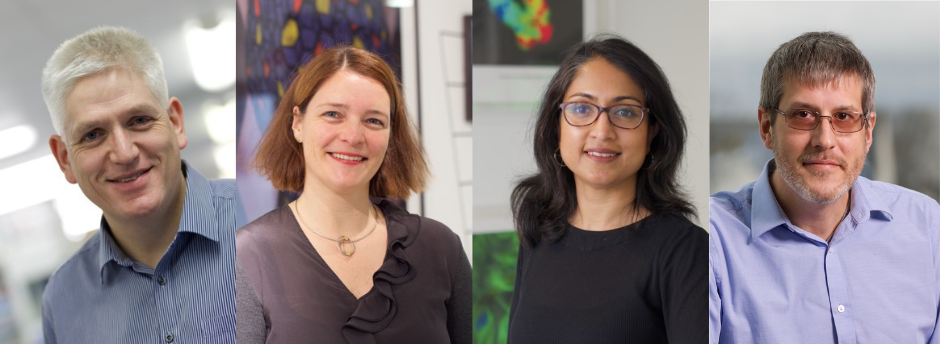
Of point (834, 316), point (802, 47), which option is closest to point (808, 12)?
point (802, 47)

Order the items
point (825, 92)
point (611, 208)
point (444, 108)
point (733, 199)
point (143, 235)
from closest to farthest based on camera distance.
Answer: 1. point (143, 235)
2. point (444, 108)
3. point (611, 208)
4. point (825, 92)
5. point (733, 199)

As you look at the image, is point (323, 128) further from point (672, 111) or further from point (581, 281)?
point (672, 111)

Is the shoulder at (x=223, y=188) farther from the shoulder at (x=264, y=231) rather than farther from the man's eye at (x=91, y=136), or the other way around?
the man's eye at (x=91, y=136)

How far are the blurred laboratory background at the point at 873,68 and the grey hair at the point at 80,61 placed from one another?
2.29m

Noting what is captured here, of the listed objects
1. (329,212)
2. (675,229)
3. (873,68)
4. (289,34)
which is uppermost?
(289,34)

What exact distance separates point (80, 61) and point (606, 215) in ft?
6.19

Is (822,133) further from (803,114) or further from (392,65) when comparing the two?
(392,65)

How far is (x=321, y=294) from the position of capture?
8.71 ft

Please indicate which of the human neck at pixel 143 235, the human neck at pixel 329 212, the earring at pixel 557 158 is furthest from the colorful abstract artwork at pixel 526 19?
the human neck at pixel 143 235

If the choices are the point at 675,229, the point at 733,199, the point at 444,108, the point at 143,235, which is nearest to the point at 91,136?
the point at 143,235

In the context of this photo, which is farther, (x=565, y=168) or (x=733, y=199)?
(x=733, y=199)

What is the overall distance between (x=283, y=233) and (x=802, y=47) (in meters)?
2.23

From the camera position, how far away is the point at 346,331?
2646 mm

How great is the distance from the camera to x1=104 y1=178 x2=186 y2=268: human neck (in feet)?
8.94
